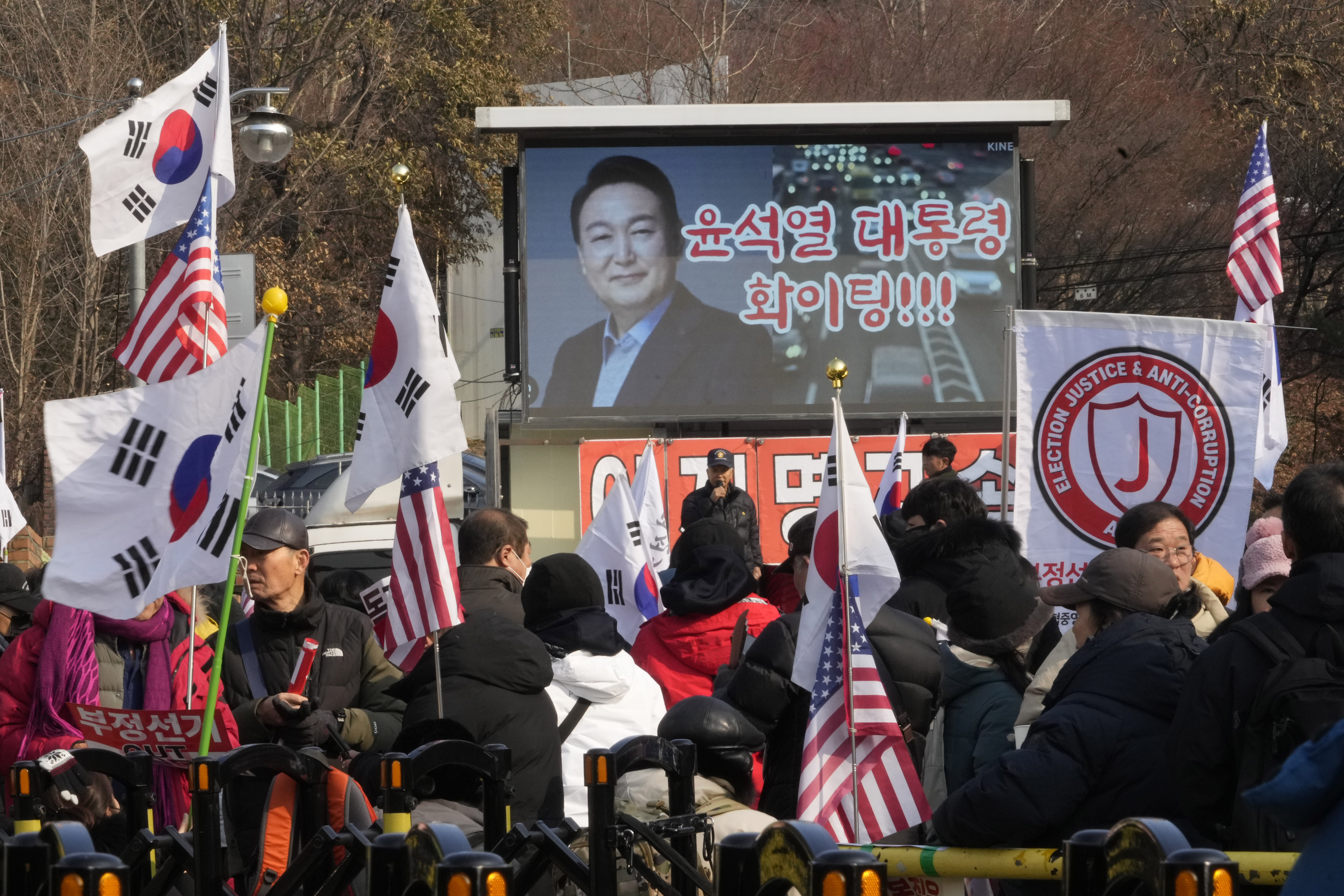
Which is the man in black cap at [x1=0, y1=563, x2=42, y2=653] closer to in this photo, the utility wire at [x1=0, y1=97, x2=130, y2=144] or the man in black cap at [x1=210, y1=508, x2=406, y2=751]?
the man in black cap at [x1=210, y1=508, x2=406, y2=751]

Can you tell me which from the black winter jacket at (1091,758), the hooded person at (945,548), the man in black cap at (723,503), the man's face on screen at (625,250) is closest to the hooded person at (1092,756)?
the black winter jacket at (1091,758)

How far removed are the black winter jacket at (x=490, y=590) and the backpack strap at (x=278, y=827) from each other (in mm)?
1832

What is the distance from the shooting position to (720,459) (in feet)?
44.9

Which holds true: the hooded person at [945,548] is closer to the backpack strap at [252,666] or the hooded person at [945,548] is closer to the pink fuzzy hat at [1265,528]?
the pink fuzzy hat at [1265,528]

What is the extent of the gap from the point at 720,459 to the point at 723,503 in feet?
1.23

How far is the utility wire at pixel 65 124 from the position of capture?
1386cm

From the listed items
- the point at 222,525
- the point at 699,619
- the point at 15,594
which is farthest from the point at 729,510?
the point at 222,525

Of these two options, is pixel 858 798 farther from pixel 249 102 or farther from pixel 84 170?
pixel 249 102

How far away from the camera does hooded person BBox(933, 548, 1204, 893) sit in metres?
3.91

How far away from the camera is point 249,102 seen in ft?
93.8

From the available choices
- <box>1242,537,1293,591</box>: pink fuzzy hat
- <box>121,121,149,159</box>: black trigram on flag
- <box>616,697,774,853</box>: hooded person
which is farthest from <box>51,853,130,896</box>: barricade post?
<box>121,121,149,159</box>: black trigram on flag

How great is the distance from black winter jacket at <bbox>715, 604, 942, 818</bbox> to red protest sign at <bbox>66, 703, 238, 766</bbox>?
5.39 ft

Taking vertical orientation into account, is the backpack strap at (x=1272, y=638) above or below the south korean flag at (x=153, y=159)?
below

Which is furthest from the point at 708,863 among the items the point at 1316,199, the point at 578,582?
the point at 1316,199
